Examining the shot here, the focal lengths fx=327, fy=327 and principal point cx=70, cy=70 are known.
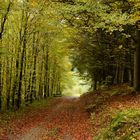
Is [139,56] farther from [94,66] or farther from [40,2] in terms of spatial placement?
[94,66]

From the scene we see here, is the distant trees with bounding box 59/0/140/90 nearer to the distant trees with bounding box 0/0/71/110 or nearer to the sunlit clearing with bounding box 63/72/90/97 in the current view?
the distant trees with bounding box 0/0/71/110

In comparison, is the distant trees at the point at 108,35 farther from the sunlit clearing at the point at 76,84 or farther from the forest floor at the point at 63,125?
the sunlit clearing at the point at 76,84

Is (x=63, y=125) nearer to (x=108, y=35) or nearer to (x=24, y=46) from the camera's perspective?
(x=24, y=46)

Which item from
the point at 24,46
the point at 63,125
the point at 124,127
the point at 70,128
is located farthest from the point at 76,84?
the point at 124,127

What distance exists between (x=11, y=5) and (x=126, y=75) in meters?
15.2

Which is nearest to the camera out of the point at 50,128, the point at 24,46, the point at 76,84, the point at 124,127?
the point at 124,127

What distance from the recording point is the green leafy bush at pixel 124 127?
451 inches

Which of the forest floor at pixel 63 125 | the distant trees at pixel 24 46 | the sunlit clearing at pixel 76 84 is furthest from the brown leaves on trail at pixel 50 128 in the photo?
the sunlit clearing at pixel 76 84

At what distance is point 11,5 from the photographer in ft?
75.4

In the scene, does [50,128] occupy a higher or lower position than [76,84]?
higher

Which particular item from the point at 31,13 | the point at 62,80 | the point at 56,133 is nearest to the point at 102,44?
the point at 31,13

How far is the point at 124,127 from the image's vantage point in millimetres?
12570

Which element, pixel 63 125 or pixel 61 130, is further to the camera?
pixel 63 125

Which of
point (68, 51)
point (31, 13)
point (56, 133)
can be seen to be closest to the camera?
point (56, 133)
